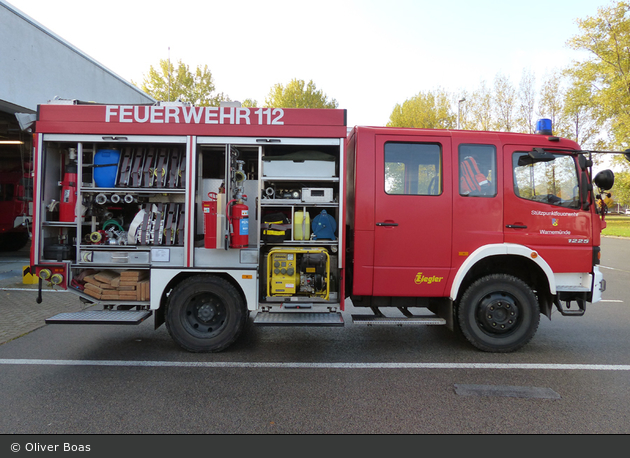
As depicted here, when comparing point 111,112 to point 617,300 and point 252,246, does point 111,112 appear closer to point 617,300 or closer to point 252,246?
point 252,246

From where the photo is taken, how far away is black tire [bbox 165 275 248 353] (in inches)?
192

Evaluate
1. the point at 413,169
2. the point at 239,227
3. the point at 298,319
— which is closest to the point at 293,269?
the point at 298,319

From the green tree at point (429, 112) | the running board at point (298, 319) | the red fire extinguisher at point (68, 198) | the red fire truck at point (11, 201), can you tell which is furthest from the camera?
the green tree at point (429, 112)

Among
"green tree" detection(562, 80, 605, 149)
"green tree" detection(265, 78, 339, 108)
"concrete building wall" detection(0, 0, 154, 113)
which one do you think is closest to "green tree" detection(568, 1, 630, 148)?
"green tree" detection(562, 80, 605, 149)

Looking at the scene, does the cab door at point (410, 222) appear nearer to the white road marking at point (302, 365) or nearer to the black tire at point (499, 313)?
the black tire at point (499, 313)

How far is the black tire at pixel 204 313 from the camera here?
4875 mm

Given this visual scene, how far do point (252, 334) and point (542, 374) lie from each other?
3666 millimetres

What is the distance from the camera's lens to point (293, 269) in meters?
4.92

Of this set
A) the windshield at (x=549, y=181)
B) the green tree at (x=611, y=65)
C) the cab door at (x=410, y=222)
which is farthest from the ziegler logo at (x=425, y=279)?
the green tree at (x=611, y=65)

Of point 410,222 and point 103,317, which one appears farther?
point 410,222

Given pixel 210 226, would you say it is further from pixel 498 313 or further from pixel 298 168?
pixel 498 313

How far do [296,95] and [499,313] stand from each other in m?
30.6

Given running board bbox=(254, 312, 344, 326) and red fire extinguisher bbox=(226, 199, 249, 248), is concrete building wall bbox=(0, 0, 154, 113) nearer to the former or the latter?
red fire extinguisher bbox=(226, 199, 249, 248)

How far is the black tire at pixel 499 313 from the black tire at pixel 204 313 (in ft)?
9.11
